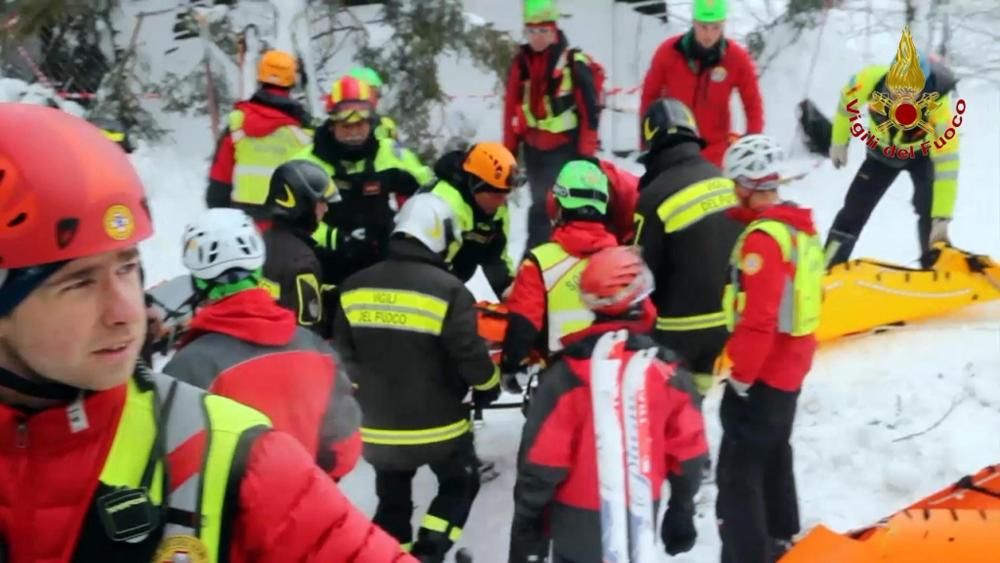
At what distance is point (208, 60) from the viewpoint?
32.9ft

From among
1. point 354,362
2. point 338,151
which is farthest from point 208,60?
point 354,362

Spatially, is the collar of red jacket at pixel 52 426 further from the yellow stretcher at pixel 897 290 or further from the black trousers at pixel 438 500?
the yellow stretcher at pixel 897 290

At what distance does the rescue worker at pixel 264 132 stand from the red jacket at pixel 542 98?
5.15ft

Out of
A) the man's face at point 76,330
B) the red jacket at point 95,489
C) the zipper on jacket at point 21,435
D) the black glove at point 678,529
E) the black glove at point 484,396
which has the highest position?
the man's face at point 76,330

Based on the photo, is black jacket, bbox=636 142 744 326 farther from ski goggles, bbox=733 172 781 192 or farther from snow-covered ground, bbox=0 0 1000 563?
snow-covered ground, bbox=0 0 1000 563

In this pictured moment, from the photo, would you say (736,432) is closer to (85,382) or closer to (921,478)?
(921,478)

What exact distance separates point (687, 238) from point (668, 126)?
1.74 feet

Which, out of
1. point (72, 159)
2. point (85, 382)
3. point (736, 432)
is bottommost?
point (736, 432)

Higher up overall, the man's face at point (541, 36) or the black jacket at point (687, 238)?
the man's face at point (541, 36)

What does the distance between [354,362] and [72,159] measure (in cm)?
289

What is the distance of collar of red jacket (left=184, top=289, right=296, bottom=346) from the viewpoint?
3.10 metres

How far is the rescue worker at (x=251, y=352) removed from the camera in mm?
3088

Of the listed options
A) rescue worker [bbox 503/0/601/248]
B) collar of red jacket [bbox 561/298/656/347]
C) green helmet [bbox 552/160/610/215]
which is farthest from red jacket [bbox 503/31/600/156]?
collar of red jacket [bbox 561/298/656/347]

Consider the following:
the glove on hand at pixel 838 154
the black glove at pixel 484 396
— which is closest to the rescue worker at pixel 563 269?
the black glove at pixel 484 396
